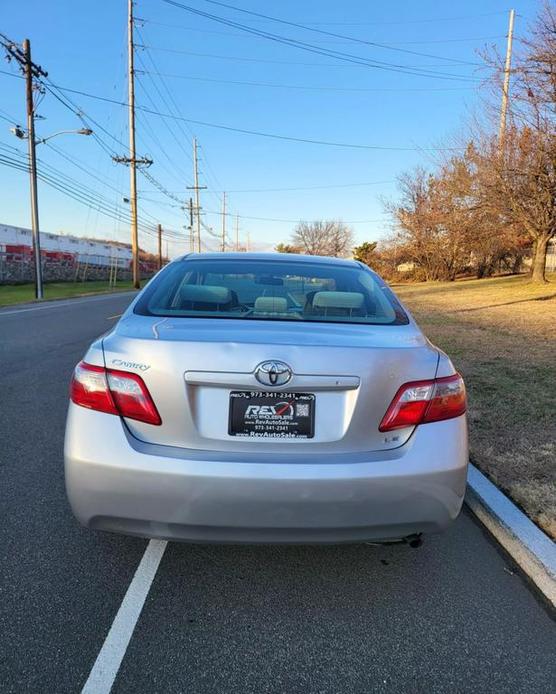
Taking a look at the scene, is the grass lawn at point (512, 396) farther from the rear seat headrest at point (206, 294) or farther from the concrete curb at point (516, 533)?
the rear seat headrest at point (206, 294)

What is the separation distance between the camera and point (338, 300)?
3102 millimetres

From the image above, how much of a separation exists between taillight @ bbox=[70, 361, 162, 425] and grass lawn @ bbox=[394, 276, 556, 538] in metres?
2.37

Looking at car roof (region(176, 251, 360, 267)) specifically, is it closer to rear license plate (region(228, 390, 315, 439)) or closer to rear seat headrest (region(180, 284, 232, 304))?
rear seat headrest (region(180, 284, 232, 304))

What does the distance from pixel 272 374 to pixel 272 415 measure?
18 centimetres

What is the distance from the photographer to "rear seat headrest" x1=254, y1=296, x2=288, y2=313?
3026 mm

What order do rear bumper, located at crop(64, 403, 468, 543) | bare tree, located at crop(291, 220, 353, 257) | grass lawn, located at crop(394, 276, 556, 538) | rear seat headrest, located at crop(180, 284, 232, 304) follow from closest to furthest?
1. rear bumper, located at crop(64, 403, 468, 543)
2. rear seat headrest, located at crop(180, 284, 232, 304)
3. grass lawn, located at crop(394, 276, 556, 538)
4. bare tree, located at crop(291, 220, 353, 257)

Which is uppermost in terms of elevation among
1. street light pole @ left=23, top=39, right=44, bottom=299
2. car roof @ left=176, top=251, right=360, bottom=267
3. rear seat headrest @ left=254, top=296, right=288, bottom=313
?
street light pole @ left=23, top=39, right=44, bottom=299

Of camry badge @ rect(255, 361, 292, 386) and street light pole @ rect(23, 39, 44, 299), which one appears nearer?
camry badge @ rect(255, 361, 292, 386)

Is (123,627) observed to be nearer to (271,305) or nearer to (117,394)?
(117,394)

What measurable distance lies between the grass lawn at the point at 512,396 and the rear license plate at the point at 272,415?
5.80 ft

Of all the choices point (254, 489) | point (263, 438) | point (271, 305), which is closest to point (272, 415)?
point (263, 438)

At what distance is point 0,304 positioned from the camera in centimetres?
1838

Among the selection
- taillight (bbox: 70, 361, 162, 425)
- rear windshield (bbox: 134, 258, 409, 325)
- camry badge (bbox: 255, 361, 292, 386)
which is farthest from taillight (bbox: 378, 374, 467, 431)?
taillight (bbox: 70, 361, 162, 425)

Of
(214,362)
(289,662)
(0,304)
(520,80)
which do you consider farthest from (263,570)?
(0,304)
